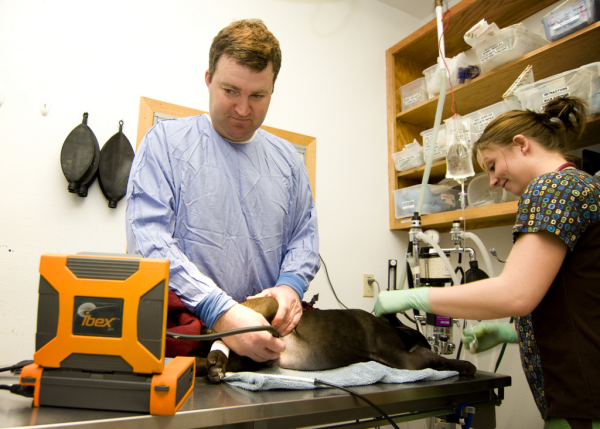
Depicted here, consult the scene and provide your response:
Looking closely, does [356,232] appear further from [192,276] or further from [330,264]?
[192,276]

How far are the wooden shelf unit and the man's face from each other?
135 centimetres

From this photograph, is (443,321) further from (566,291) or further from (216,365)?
(216,365)

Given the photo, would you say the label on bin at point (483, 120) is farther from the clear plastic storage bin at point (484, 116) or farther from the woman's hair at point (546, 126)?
the woman's hair at point (546, 126)

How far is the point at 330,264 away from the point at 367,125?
1023 mm

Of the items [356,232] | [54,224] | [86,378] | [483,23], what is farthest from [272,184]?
[483,23]

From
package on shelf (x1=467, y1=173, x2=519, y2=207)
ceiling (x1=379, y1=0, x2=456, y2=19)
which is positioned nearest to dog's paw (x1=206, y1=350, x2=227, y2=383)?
package on shelf (x1=467, y1=173, x2=519, y2=207)

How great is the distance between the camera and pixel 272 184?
1.42 meters

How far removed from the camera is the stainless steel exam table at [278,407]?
0.62 m

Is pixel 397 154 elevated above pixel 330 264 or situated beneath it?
elevated above

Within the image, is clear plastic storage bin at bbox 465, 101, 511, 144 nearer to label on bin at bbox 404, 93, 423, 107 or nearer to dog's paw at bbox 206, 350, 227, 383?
label on bin at bbox 404, 93, 423, 107

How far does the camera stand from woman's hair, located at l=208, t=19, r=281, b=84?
121 centimetres

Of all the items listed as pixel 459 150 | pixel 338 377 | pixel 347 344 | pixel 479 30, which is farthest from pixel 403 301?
pixel 479 30

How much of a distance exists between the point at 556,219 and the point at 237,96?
3.11 ft

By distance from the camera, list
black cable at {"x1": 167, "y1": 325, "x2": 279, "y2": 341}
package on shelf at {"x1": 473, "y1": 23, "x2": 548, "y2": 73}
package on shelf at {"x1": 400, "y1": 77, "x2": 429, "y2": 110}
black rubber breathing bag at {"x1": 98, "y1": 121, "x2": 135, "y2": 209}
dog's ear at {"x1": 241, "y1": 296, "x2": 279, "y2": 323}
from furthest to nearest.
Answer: package on shelf at {"x1": 400, "y1": 77, "x2": 429, "y2": 110} < package on shelf at {"x1": 473, "y1": 23, "x2": 548, "y2": 73} < black rubber breathing bag at {"x1": 98, "y1": 121, "x2": 135, "y2": 209} < dog's ear at {"x1": 241, "y1": 296, "x2": 279, "y2": 323} < black cable at {"x1": 167, "y1": 325, "x2": 279, "y2": 341}
